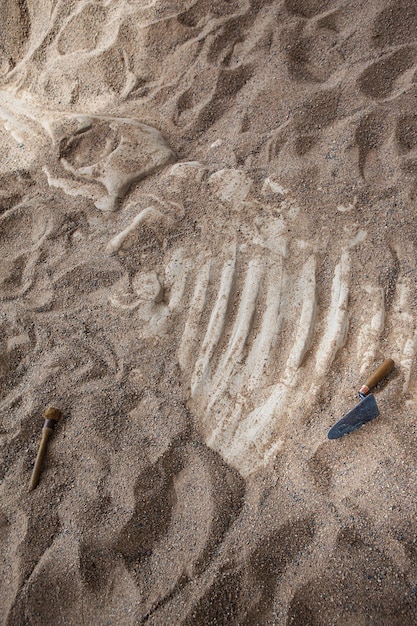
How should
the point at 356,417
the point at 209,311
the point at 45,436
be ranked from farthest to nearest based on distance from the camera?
1. the point at 209,311
2. the point at 45,436
3. the point at 356,417

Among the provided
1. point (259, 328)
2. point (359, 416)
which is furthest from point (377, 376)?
point (259, 328)

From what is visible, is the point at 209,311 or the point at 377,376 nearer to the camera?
the point at 377,376

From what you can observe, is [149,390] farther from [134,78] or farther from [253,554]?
[134,78]

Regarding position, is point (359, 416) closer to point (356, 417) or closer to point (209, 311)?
point (356, 417)

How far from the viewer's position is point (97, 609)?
1558mm

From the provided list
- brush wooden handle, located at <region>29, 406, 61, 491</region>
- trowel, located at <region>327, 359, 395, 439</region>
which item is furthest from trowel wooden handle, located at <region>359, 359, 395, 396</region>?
brush wooden handle, located at <region>29, 406, 61, 491</region>

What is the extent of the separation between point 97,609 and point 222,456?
1.99 ft

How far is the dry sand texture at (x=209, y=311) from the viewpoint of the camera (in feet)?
5.14

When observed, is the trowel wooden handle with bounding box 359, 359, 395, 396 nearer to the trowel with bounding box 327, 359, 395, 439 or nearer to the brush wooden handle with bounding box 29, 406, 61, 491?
the trowel with bounding box 327, 359, 395, 439

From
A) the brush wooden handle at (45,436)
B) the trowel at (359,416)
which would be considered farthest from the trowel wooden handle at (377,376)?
the brush wooden handle at (45,436)

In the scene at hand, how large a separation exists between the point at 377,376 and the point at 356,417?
0.56ft

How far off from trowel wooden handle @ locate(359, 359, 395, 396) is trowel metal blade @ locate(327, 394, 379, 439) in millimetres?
48

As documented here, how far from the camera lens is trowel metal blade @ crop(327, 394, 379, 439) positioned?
1633 mm

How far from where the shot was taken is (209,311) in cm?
200
